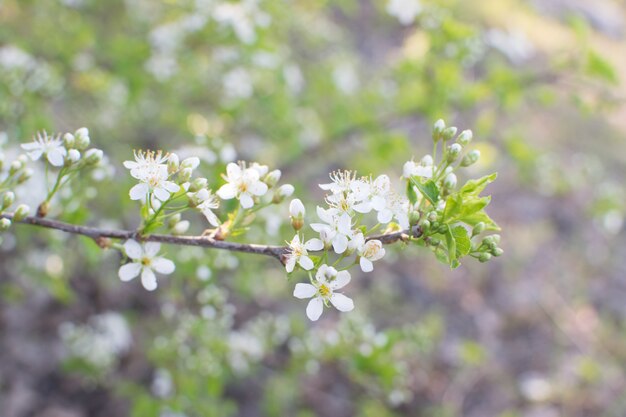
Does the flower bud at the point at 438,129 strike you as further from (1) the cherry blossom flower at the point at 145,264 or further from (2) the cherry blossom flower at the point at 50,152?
(2) the cherry blossom flower at the point at 50,152

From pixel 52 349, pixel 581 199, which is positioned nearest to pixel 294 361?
A: pixel 52 349

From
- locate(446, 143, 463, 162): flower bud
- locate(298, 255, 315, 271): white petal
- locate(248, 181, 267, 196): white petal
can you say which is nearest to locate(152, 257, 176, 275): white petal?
locate(248, 181, 267, 196): white petal

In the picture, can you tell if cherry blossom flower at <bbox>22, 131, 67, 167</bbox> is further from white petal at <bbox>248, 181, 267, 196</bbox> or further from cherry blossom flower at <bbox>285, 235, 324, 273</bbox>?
cherry blossom flower at <bbox>285, 235, 324, 273</bbox>

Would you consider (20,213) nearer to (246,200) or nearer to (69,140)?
(69,140)

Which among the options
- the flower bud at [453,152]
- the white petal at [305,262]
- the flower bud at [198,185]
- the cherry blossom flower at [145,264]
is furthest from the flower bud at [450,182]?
the cherry blossom flower at [145,264]

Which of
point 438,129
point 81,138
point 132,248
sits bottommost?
point 132,248

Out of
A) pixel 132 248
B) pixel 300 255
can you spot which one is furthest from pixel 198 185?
pixel 300 255
